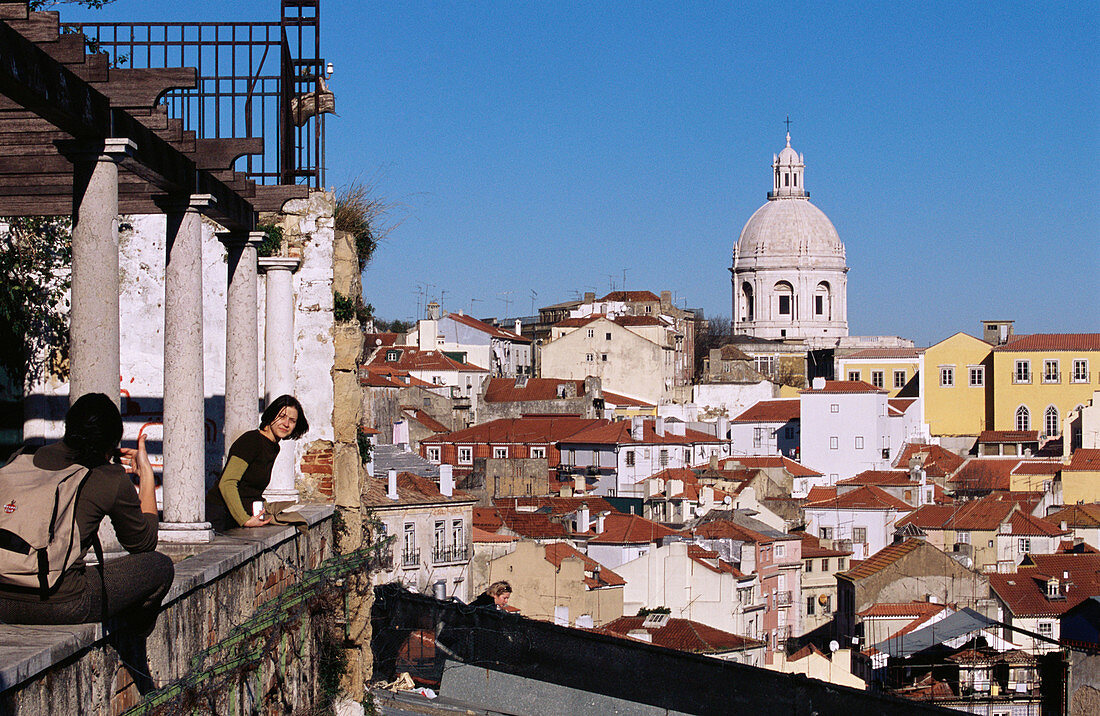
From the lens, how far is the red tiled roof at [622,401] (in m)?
69.7

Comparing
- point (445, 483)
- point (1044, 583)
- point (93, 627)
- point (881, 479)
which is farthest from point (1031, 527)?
point (93, 627)

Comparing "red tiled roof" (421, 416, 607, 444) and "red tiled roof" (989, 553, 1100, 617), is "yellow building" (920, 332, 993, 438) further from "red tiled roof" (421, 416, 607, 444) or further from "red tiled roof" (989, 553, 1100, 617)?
"red tiled roof" (989, 553, 1100, 617)

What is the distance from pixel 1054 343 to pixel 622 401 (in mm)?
21786

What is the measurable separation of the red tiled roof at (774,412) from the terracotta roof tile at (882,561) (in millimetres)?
26404

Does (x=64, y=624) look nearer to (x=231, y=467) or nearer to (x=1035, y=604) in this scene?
(x=231, y=467)

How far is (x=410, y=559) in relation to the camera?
2995 centimetres

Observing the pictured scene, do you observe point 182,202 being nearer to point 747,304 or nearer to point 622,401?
point 622,401

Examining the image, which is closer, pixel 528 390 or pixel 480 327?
pixel 528 390

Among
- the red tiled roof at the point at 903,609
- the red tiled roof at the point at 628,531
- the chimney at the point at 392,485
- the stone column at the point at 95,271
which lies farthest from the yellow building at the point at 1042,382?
the stone column at the point at 95,271

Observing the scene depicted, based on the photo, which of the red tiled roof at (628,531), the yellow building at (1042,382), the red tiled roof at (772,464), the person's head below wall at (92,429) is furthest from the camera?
the yellow building at (1042,382)

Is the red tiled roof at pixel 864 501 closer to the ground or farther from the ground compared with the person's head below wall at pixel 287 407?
closer to the ground

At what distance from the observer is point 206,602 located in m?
5.76

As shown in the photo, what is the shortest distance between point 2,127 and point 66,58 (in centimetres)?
98

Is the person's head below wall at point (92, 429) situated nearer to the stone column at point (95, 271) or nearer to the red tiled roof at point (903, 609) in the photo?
the stone column at point (95, 271)
